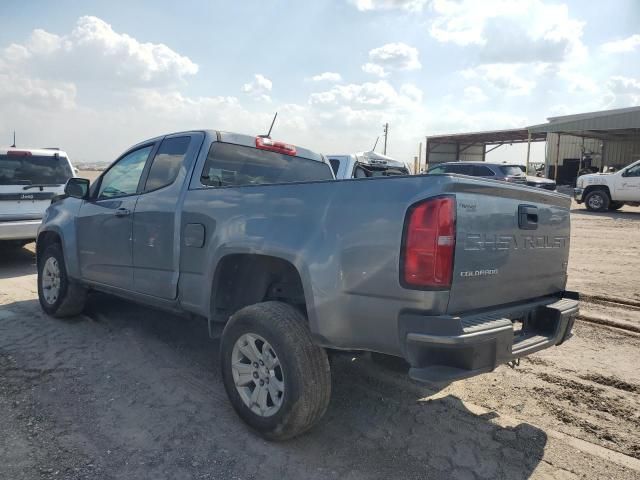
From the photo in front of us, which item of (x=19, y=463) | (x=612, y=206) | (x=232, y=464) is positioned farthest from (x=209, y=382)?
(x=612, y=206)

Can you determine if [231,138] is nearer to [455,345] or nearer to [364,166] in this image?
[455,345]

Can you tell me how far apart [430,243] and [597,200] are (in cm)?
1816

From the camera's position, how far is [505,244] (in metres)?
2.81

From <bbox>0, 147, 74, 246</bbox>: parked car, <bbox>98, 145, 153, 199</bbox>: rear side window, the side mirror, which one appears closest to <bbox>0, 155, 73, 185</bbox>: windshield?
<bbox>0, 147, 74, 246</bbox>: parked car

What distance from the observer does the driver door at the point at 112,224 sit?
4395 mm

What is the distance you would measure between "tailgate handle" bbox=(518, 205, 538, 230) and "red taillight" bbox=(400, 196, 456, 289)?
651 millimetres

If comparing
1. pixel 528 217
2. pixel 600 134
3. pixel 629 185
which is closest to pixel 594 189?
pixel 629 185

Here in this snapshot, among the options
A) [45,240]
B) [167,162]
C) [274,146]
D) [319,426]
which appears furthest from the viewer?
[45,240]

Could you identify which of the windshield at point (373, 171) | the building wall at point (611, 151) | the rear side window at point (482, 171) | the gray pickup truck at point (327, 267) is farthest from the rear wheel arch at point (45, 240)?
the building wall at point (611, 151)

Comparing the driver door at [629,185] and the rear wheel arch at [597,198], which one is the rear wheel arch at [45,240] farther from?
the rear wheel arch at [597,198]

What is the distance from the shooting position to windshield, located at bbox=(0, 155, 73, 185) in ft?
26.5

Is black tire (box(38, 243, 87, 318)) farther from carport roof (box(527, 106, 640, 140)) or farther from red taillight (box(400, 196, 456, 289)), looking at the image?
carport roof (box(527, 106, 640, 140))

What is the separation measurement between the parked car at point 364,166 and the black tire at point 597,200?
29.0ft

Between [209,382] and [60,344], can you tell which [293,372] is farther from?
[60,344]
